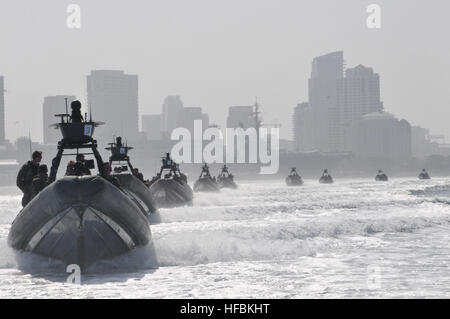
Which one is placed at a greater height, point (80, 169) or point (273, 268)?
point (80, 169)

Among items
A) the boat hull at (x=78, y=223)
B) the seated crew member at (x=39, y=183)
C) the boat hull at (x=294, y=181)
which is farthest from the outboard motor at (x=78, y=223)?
the boat hull at (x=294, y=181)

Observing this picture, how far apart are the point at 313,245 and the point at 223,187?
→ 77989 millimetres

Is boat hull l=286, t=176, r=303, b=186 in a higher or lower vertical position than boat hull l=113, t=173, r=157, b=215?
lower

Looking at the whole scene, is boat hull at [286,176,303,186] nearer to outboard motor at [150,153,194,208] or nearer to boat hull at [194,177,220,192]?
boat hull at [194,177,220,192]

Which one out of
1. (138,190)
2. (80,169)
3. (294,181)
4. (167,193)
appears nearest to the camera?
(80,169)

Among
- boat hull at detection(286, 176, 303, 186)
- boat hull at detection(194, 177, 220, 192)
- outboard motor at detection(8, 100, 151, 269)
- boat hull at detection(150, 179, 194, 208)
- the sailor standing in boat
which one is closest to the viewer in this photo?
outboard motor at detection(8, 100, 151, 269)

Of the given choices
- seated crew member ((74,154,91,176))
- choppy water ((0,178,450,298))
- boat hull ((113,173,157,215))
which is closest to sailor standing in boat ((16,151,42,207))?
choppy water ((0,178,450,298))

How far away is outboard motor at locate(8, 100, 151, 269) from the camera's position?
16.2 m

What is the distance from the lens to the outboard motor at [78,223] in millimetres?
16156

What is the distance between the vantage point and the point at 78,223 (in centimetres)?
1612

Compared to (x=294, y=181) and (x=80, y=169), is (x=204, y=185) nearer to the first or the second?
(x=294, y=181)

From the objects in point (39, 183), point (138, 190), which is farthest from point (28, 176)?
point (138, 190)

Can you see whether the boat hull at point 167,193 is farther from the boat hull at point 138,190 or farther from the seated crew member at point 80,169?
the seated crew member at point 80,169
